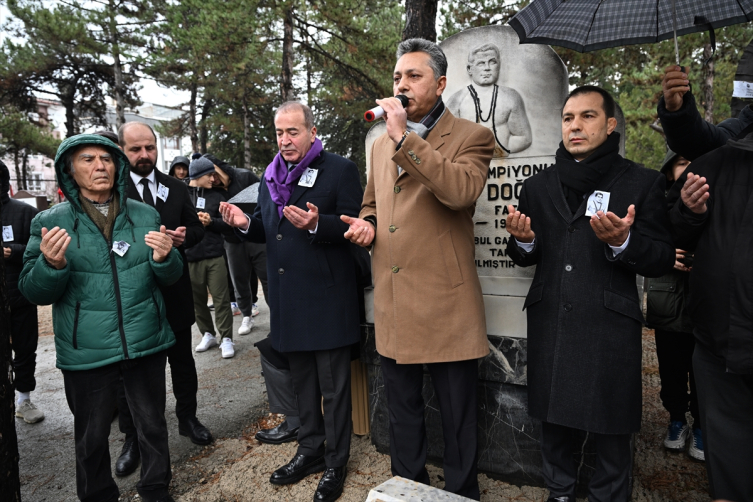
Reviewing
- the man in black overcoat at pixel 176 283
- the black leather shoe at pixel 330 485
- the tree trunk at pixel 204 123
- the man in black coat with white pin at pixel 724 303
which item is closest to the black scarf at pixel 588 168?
the man in black coat with white pin at pixel 724 303

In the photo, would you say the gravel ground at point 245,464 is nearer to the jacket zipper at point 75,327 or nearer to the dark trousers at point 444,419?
the dark trousers at point 444,419

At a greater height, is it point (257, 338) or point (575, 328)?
point (575, 328)

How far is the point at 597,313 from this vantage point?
2.29 m

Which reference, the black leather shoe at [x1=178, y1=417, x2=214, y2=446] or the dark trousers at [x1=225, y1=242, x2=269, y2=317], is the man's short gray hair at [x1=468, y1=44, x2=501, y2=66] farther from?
the dark trousers at [x1=225, y1=242, x2=269, y2=317]

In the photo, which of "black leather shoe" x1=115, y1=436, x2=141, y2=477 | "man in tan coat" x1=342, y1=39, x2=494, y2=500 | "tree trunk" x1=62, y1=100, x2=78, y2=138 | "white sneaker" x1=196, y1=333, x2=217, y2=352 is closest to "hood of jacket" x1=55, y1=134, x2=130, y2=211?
"man in tan coat" x1=342, y1=39, x2=494, y2=500

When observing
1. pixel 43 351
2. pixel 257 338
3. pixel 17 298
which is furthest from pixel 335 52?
pixel 17 298

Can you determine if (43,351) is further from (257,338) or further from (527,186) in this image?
(527,186)

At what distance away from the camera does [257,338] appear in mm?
6520

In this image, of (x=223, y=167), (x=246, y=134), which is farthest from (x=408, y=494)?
(x=246, y=134)

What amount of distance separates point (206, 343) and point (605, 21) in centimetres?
527

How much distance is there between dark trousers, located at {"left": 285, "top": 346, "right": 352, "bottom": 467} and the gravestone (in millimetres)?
820

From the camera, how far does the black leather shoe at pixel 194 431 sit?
3.66m

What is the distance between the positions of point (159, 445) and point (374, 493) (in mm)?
1669

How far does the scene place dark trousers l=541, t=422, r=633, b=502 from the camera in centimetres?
233
